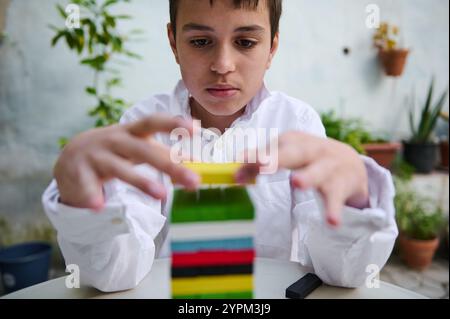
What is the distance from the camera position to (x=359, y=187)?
1.76 feet

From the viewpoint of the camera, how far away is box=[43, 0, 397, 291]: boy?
1.52 feet

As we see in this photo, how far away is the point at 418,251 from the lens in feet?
7.56

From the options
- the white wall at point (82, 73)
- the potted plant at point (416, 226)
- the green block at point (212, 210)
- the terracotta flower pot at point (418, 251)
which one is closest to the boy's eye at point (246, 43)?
the green block at point (212, 210)

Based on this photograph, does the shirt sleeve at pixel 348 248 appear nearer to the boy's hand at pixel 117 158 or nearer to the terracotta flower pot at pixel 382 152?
the boy's hand at pixel 117 158

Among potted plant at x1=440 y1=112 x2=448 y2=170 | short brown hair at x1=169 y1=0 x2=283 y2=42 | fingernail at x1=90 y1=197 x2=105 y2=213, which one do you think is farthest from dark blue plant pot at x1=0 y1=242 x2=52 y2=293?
potted plant at x1=440 y1=112 x2=448 y2=170

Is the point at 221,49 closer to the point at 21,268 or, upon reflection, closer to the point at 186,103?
the point at 186,103

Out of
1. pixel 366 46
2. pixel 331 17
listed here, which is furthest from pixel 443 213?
pixel 331 17

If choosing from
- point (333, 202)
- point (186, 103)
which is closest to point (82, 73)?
point (186, 103)

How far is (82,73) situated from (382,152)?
1737 millimetres

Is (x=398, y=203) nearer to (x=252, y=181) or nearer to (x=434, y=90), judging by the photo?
(x=434, y=90)

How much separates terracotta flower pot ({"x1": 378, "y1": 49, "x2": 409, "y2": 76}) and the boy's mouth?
191 centimetres

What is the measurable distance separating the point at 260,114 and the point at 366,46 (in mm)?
1627

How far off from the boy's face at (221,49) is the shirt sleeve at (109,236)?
224 millimetres
